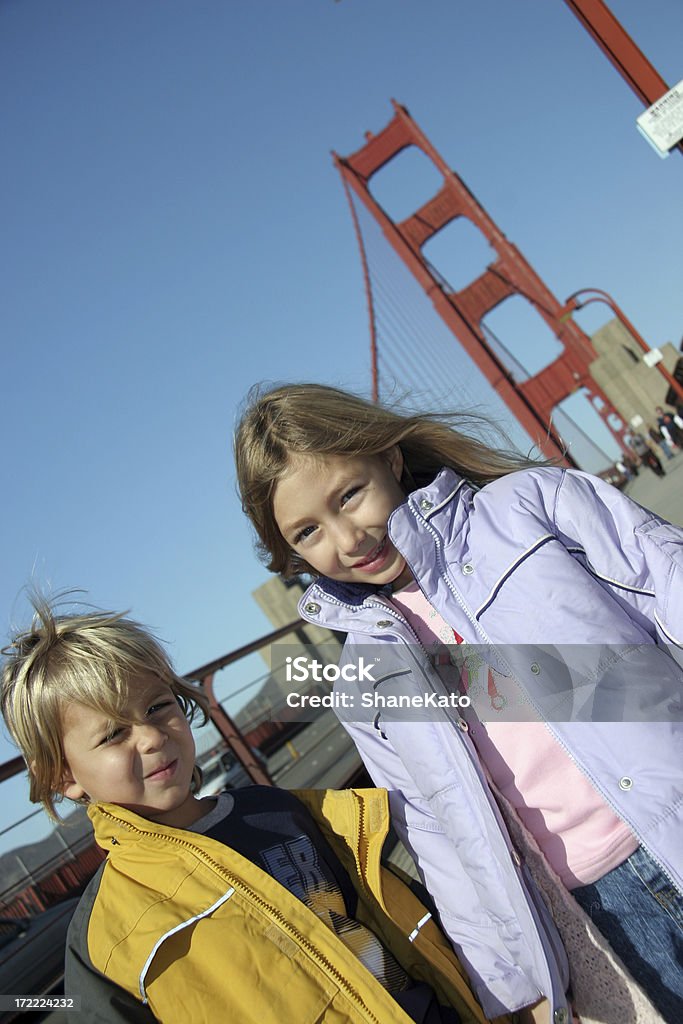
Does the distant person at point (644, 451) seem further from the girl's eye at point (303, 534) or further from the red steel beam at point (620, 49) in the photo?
the girl's eye at point (303, 534)

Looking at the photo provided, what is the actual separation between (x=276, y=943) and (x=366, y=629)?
551 mm

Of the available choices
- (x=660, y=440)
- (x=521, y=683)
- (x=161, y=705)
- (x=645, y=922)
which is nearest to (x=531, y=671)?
(x=521, y=683)

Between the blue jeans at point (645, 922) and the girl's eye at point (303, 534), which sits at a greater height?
the girl's eye at point (303, 534)

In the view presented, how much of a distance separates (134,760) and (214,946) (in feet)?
1.13

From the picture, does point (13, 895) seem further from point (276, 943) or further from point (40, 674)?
point (276, 943)

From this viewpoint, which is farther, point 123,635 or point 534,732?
point 123,635

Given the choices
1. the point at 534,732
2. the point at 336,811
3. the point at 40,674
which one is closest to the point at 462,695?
the point at 534,732

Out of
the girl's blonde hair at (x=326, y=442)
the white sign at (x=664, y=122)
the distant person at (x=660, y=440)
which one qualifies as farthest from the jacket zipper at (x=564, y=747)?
the distant person at (x=660, y=440)

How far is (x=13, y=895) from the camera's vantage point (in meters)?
2.53

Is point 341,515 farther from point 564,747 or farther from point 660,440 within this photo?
point 660,440

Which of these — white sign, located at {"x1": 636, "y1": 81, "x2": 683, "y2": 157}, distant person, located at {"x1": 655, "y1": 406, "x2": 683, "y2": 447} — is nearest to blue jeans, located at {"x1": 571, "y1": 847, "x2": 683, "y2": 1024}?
white sign, located at {"x1": 636, "y1": 81, "x2": 683, "y2": 157}

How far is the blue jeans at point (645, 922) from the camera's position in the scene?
4.11ft

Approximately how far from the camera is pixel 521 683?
51.2 inches

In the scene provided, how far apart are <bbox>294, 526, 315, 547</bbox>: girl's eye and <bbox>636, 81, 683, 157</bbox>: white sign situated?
245cm
